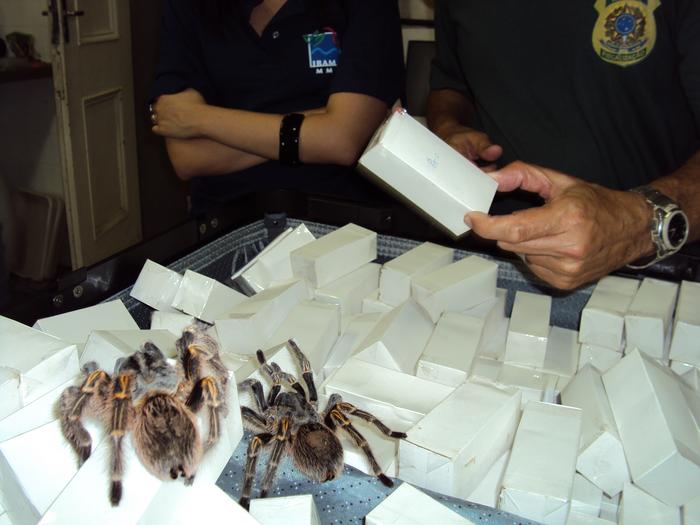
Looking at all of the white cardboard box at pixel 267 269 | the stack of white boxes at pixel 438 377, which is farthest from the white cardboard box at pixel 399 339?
the white cardboard box at pixel 267 269

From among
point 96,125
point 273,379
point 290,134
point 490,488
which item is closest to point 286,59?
point 290,134

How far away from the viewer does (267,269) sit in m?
1.13

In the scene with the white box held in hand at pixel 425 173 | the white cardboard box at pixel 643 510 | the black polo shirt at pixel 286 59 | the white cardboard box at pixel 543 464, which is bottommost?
the white cardboard box at pixel 643 510

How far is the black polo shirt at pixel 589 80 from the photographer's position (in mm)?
1214

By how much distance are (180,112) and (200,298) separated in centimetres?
67

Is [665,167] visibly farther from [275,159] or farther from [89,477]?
[89,477]

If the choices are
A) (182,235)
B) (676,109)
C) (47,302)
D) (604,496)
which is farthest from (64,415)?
(676,109)

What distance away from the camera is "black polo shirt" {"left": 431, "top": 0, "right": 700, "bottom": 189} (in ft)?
3.98

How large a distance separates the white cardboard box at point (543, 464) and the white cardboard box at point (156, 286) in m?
0.57

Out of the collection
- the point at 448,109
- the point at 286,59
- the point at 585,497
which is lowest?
the point at 585,497

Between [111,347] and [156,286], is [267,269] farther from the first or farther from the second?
[111,347]

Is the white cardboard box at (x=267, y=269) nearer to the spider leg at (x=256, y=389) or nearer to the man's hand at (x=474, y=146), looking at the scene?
the spider leg at (x=256, y=389)

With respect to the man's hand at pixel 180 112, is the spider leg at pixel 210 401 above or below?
below

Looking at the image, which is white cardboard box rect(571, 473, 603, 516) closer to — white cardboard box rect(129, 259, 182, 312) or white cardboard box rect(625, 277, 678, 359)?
white cardboard box rect(625, 277, 678, 359)
